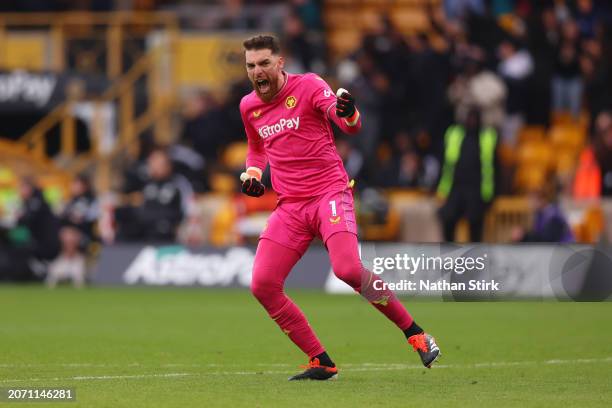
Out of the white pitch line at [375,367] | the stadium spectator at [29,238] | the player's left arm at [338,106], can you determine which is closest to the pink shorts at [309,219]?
the player's left arm at [338,106]

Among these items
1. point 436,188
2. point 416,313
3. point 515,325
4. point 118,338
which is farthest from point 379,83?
point 118,338

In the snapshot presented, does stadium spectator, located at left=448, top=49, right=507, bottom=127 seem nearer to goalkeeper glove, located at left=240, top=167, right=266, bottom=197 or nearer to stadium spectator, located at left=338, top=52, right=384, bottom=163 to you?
stadium spectator, located at left=338, top=52, right=384, bottom=163

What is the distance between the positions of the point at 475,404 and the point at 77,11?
22386 millimetres

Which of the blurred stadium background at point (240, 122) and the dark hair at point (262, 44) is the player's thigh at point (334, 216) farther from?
the blurred stadium background at point (240, 122)

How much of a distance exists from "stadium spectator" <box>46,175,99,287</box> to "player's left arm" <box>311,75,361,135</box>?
524 inches

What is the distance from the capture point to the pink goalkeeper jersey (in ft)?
32.4

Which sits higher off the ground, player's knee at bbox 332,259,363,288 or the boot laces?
player's knee at bbox 332,259,363,288

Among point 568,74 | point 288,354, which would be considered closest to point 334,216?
point 288,354

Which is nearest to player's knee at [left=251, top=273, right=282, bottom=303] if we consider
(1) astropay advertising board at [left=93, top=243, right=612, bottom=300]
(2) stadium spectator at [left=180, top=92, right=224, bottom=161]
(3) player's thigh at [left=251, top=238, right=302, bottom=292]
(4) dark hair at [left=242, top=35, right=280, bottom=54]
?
(3) player's thigh at [left=251, top=238, right=302, bottom=292]

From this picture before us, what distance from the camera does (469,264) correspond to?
32.3 feet

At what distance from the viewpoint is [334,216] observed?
9797 millimetres

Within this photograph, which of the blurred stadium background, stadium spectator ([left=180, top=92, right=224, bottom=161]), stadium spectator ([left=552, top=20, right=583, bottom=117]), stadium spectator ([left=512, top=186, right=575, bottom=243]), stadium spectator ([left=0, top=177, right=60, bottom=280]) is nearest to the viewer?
stadium spectator ([left=512, top=186, right=575, bottom=243])

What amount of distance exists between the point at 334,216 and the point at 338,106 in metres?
0.90

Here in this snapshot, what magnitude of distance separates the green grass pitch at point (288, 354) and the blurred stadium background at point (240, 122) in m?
3.40
